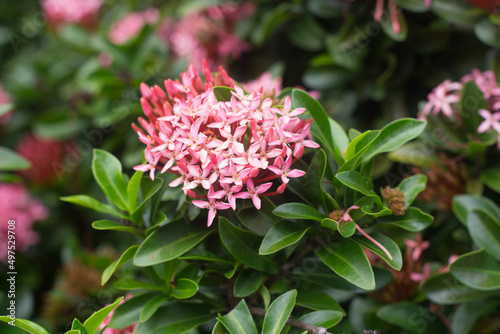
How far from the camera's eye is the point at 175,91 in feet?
3.10

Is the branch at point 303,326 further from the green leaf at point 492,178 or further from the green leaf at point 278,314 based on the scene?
the green leaf at point 492,178

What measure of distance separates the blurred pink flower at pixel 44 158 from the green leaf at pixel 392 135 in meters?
1.51

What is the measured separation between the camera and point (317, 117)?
0.92 meters

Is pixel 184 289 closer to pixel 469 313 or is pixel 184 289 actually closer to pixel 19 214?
pixel 469 313

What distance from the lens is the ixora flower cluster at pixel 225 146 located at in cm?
79

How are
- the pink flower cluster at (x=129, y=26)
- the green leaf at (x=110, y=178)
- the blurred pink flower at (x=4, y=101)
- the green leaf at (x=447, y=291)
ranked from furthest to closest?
the blurred pink flower at (x=4, y=101), the pink flower cluster at (x=129, y=26), the green leaf at (x=447, y=291), the green leaf at (x=110, y=178)

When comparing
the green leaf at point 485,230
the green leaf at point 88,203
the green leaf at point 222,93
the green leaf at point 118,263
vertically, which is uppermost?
the green leaf at point 222,93

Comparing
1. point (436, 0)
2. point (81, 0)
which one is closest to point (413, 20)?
point (436, 0)

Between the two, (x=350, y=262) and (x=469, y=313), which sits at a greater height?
(x=350, y=262)

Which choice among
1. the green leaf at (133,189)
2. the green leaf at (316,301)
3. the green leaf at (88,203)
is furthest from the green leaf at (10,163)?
the green leaf at (316,301)

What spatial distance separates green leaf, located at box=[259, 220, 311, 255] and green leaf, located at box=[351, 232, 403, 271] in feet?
0.37

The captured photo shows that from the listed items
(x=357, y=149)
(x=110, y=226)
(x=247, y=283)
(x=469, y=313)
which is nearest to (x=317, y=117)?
(x=357, y=149)

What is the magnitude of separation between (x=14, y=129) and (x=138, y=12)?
83 cm

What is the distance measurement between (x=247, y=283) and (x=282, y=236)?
0.14m
